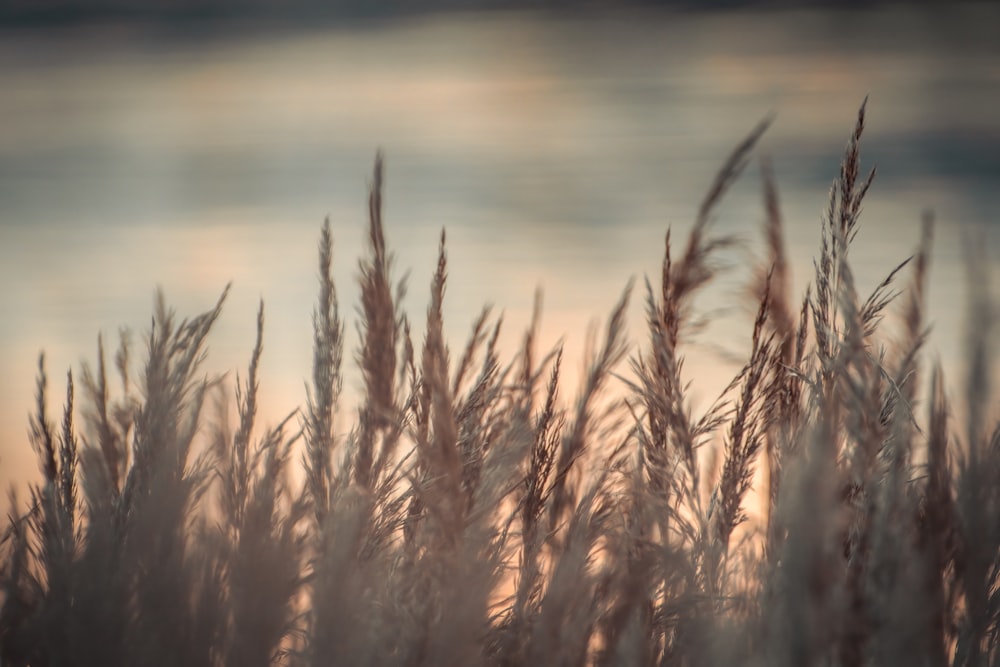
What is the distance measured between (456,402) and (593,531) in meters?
0.31

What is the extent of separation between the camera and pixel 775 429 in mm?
1633

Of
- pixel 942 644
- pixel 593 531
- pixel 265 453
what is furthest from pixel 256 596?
pixel 942 644

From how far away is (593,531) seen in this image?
1.53 m

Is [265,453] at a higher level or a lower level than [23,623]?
higher

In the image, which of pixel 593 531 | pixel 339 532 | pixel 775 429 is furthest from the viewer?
pixel 775 429

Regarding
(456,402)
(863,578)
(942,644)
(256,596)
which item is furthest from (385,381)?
(942,644)

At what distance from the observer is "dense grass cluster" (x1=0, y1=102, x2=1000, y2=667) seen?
1.38 m

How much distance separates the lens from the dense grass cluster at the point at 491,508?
1.38 meters

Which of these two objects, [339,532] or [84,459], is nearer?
[339,532]

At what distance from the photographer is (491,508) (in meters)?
1.43

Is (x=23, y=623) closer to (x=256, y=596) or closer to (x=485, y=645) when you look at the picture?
(x=256, y=596)

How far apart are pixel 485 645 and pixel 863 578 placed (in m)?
0.57

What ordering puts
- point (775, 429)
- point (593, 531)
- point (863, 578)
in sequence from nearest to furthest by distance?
point (863, 578)
point (593, 531)
point (775, 429)

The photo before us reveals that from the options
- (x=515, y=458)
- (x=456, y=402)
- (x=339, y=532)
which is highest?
(x=456, y=402)
